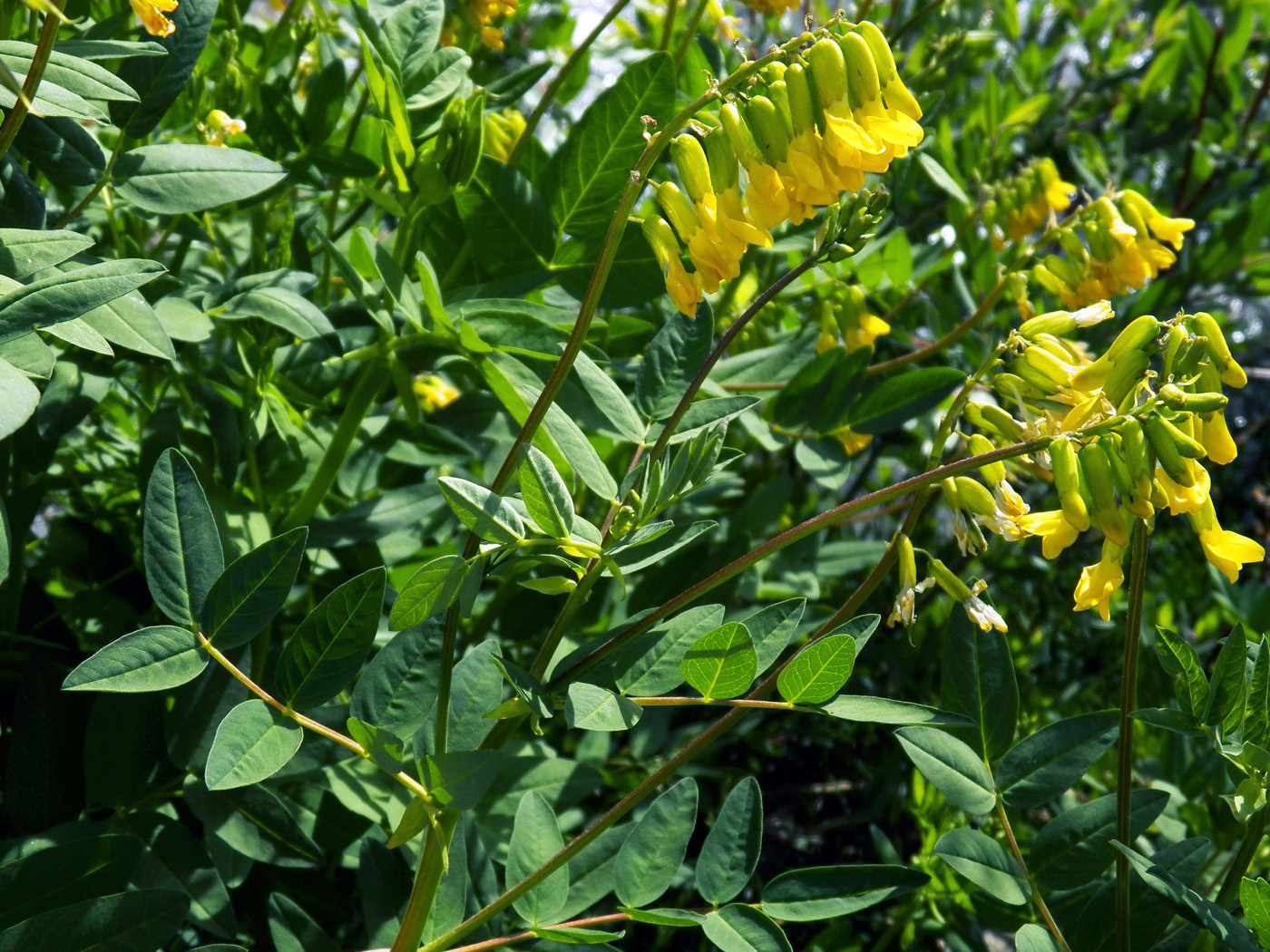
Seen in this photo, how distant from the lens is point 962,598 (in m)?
0.91

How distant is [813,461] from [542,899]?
2.18 ft

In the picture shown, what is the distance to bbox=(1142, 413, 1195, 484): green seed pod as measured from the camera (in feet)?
2.59

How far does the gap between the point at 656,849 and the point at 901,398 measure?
0.65 m

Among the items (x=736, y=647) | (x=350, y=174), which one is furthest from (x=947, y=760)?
(x=350, y=174)

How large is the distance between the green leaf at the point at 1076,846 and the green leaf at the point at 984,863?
3cm

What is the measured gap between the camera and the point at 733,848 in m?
0.94

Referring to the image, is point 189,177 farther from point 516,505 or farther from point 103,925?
point 103,925

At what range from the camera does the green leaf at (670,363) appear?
102 cm

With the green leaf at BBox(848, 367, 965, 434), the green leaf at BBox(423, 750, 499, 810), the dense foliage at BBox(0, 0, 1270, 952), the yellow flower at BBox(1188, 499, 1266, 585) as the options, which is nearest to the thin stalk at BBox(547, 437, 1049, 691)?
the dense foliage at BBox(0, 0, 1270, 952)

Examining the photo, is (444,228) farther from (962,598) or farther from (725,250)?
(962,598)

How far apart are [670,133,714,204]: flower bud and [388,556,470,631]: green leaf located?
0.35 m

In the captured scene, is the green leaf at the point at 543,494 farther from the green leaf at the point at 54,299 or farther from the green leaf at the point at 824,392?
the green leaf at the point at 824,392

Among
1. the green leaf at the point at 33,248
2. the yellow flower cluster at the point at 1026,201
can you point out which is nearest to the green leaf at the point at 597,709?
the green leaf at the point at 33,248

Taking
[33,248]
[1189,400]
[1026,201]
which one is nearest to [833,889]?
[1189,400]
